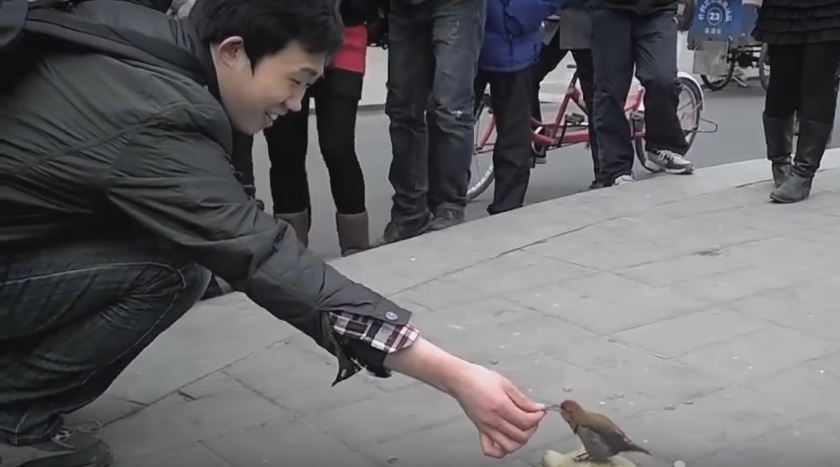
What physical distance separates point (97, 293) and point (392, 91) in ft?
9.85

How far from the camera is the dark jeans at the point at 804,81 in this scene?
5.80 m

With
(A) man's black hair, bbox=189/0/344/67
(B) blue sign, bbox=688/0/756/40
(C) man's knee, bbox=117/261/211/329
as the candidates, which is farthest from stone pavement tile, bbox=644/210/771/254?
(B) blue sign, bbox=688/0/756/40

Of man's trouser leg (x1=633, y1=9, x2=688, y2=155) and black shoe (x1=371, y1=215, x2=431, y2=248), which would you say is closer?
black shoe (x1=371, y1=215, x2=431, y2=248)

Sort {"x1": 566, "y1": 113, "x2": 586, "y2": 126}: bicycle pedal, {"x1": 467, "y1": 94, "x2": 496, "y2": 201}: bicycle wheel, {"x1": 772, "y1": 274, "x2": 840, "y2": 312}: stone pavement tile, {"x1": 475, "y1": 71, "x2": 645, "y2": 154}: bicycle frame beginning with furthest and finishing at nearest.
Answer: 1. {"x1": 566, "y1": 113, "x2": 586, "y2": 126}: bicycle pedal
2. {"x1": 475, "y1": 71, "x2": 645, "y2": 154}: bicycle frame
3. {"x1": 467, "y1": 94, "x2": 496, "y2": 201}: bicycle wheel
4. {"x1": 772, "y1": 274, "x2": 840, "y2": 312}: stone pavement tile

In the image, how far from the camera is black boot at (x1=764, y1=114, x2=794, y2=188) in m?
6.22

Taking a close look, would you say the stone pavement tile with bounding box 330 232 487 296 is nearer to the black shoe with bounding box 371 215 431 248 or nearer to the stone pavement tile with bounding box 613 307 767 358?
the black shoe with bounding box 371 215 431 248

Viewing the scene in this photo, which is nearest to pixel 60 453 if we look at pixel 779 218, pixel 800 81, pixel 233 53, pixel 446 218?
pixel 233 53

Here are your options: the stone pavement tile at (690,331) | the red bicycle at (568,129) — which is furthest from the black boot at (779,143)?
the stone pavement tile at (690,331)

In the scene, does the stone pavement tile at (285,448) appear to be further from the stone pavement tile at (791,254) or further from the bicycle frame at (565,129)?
the bicycle frame at (565,129)

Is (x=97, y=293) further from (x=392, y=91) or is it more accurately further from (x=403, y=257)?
(x=392, y=91)

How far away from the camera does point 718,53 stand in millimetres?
Result: 12852

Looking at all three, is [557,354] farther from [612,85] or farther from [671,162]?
[671,162]

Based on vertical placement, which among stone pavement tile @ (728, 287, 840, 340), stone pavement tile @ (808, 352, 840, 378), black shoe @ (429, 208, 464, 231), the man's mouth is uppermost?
the man's mouth

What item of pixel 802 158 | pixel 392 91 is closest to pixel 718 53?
pixel 802 158
